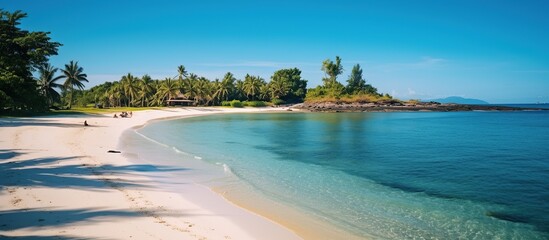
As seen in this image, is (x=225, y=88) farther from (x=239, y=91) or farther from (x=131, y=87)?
(x=131, y=87)

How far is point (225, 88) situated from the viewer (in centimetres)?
10531

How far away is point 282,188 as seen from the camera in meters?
13.4

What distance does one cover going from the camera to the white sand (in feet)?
24.5

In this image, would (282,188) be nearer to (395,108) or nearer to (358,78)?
(395,108)

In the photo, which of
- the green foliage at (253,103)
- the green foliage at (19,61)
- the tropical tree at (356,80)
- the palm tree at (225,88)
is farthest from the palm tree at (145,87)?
the tropical tree at (356,80)

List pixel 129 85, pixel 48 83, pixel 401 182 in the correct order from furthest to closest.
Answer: pixel 129 85
pixel 48 83
pixel 401 182

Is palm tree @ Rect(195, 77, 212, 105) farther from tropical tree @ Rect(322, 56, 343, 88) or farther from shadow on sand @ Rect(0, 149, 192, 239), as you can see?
shadow on sand @ Rect(0, 149, 192, 239)

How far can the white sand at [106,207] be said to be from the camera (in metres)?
7.48

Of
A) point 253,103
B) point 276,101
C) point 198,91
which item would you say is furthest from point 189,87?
point 276,101

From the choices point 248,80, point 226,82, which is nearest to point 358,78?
point 248,80

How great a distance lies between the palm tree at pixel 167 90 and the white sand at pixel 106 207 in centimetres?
8012

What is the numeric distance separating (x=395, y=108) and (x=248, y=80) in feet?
155

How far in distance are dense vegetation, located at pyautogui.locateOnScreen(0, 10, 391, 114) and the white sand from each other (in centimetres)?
2854

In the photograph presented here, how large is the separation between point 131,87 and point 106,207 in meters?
84.4
